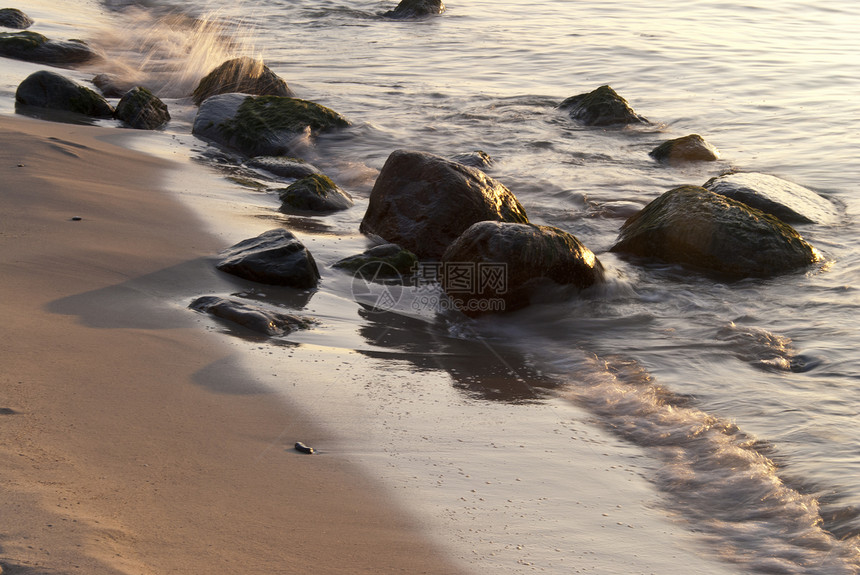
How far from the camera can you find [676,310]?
17.7 feet

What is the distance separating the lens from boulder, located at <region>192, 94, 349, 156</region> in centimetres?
895

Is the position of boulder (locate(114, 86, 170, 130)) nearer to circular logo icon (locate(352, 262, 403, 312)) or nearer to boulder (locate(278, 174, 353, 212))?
boulder (locate(278, 174, 353, 212))

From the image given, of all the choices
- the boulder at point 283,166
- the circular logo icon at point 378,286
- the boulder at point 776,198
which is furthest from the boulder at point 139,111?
the boulder at point 776,198

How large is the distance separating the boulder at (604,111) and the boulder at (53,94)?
627cm

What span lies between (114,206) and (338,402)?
9.47 feet

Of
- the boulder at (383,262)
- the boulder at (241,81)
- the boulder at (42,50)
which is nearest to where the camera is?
the boulder at (383,262)

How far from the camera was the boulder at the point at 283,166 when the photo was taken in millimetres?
8000

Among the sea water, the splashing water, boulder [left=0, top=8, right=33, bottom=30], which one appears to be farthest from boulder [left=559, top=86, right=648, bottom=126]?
boulder [left=0, top=8, right=33, bottom=30]

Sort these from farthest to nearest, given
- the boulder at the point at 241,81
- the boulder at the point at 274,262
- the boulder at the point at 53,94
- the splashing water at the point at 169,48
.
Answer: the splashing water at the point at 169,48 → the boulder at the point at 241,81 → the boulder at the point at 53,94 → the boulder at the point at 274,262

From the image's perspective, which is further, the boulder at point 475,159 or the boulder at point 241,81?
the boulder at point 241,81

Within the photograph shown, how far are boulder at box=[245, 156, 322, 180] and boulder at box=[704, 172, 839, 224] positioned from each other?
12.9 ft

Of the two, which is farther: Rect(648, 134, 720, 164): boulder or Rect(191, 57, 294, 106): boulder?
Rect(191, 57, 294, 106): boulder

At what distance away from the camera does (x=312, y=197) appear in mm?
6953

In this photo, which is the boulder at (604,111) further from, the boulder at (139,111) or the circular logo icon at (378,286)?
the circular logo icon at (378,286)
